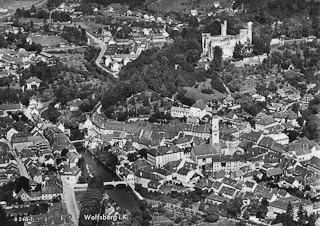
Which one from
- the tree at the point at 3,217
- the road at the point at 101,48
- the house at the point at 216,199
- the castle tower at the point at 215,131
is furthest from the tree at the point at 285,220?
the road at the point at 101,48

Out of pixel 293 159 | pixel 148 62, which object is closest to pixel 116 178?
pixel 293 159

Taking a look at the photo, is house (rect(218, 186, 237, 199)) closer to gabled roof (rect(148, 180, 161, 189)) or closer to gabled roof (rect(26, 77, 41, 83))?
gabled roof (rect(148, 180, 161, 189))

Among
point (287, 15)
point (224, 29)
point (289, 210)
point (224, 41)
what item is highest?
point (224, 29)

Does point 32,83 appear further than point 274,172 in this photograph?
Yes

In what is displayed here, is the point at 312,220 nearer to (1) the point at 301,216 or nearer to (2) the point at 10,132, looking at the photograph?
(1) the point at 301,216

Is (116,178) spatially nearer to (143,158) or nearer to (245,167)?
(143,158)

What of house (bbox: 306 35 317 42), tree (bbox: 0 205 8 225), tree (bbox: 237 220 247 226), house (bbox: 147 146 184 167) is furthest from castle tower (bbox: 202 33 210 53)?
tree (bbox: 0 205 8 225)

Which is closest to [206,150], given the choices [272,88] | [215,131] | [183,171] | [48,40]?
[215,131]
